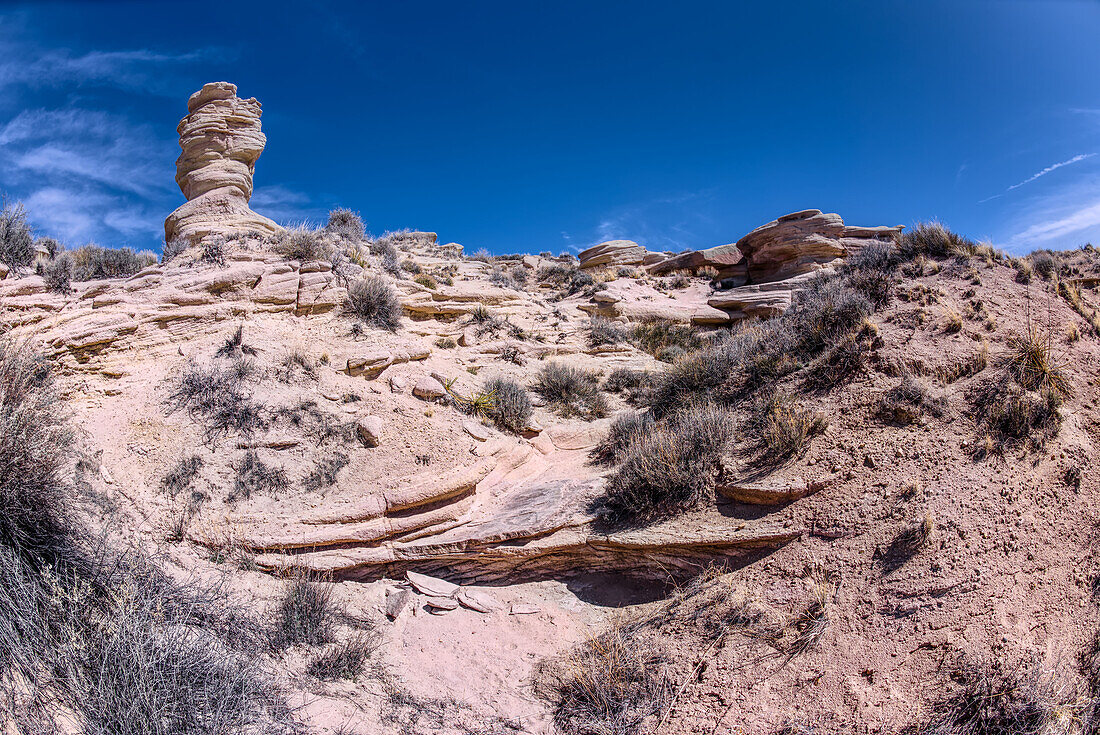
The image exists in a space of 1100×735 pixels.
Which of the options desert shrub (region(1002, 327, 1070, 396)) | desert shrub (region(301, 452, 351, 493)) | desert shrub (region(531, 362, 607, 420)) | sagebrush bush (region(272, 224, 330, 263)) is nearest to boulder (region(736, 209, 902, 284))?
desert shrub (region(531, 362, 607, 420))

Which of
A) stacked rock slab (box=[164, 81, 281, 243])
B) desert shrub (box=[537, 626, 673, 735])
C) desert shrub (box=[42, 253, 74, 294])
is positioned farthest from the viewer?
stacked rock slab (box=[164, 81, 281, 243])

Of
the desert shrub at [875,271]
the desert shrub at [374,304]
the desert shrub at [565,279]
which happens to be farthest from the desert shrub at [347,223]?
the desert shrub at [875,271]

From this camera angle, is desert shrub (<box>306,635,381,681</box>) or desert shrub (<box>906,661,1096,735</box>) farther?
desert shrub (<box>306,635,381,681</box>)

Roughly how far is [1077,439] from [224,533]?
939cm

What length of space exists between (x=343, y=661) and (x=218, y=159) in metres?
14.4

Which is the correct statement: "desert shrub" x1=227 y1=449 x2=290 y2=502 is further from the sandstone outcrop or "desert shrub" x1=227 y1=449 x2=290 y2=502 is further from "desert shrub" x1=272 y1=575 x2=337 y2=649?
the sandstone outcrop

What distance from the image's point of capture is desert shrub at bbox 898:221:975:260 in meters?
8.27

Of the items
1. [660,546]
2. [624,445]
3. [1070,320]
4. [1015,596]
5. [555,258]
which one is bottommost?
[1015,596]

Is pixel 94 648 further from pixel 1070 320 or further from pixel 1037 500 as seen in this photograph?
pixel 1070 320

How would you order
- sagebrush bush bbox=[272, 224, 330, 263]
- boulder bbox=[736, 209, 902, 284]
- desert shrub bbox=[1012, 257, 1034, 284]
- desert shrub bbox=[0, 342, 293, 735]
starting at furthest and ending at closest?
boulder bbox=[736, 209, 902, 284], sagebrush bush bbox=[272, 224, 330, 263], desert shrub bbox=[1012, 257, 1034, 284], desert shrub bbox=[0, 342, 293, 735]

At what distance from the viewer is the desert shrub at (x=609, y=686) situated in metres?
4.22

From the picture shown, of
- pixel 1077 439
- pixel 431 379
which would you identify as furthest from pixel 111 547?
pixel 1077 439

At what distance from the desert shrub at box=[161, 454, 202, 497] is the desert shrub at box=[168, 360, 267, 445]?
0.44 m

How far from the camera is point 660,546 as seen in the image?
532cm
